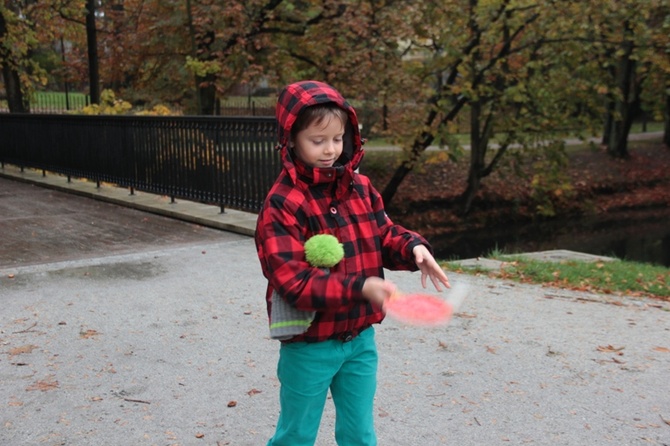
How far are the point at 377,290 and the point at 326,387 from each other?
19.5 inches

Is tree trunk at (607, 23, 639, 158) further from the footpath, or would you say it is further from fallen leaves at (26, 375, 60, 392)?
fallen leaves at (26, 375, 60, 392)

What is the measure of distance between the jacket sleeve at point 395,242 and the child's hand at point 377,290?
0.34 metres

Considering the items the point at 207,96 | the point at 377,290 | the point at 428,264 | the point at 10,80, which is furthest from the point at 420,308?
the point at 10,80

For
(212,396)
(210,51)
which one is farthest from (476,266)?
(210,51)

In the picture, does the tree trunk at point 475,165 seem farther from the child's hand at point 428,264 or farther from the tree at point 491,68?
the child's hand at point 428,264

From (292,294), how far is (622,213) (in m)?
22.4

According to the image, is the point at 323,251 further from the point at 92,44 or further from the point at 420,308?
the point at 92,44

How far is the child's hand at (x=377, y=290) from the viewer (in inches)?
91.4

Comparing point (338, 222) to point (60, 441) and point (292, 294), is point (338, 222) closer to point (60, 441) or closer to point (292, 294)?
point (292, 294)

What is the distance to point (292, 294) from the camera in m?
2.42

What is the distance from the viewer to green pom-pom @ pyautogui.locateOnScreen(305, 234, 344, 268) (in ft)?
8.05

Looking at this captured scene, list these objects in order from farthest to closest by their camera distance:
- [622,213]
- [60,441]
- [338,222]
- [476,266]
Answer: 1. [622,213]
2. [476,266]
3. [60,441]
4. [338,222]

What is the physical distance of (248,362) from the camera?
4.73 meters

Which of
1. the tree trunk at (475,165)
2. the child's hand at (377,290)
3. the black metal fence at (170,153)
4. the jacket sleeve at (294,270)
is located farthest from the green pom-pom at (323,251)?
the tree trunk at (475,165)
